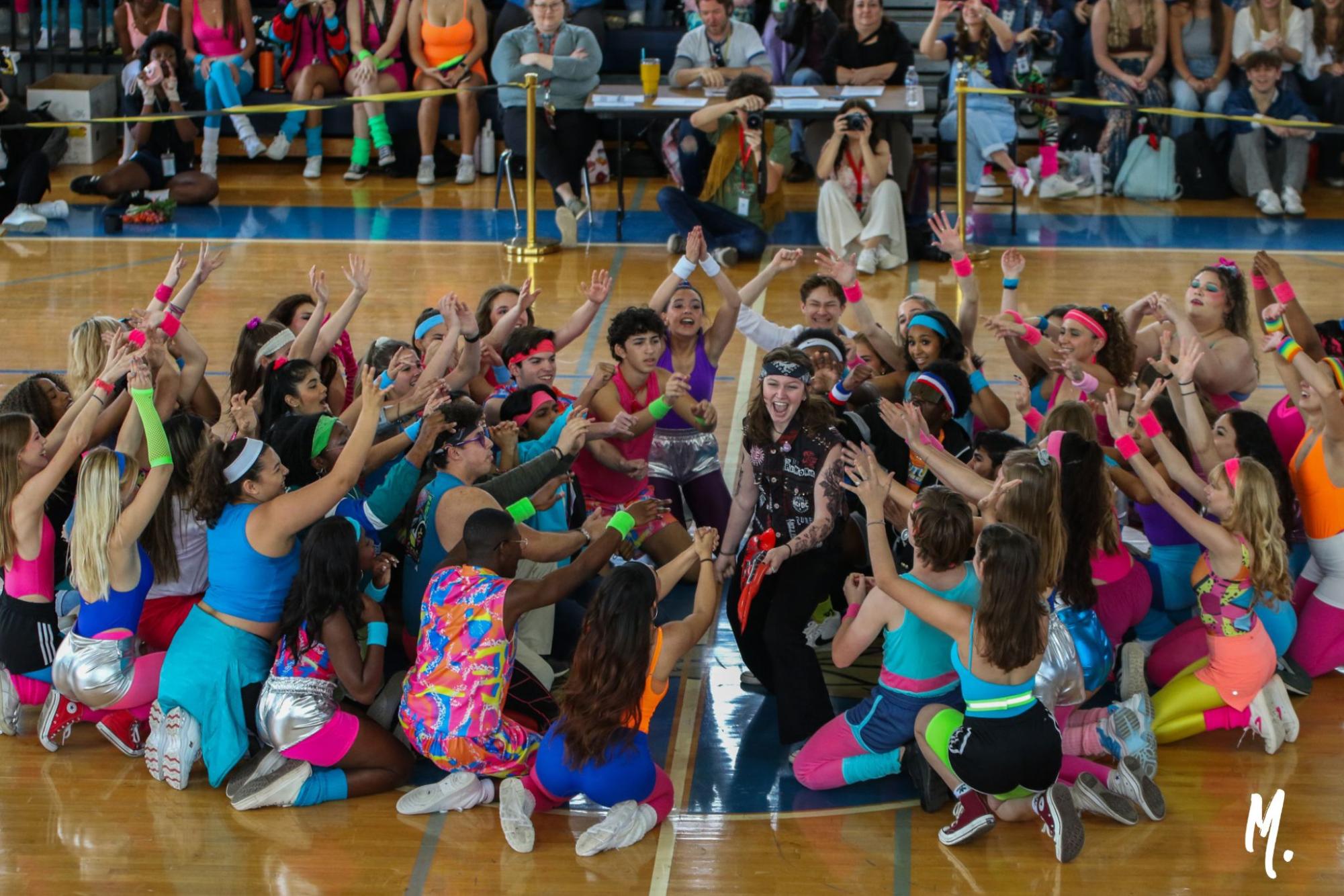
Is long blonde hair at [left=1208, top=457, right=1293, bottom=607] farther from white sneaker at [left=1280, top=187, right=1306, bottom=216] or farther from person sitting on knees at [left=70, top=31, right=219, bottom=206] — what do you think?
person sitting on knees at [left=70, top=31, right=219, bottom=206]

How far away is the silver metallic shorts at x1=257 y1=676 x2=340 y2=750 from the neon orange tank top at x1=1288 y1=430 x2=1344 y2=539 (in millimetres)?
3784

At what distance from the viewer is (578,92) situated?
13.0 metres

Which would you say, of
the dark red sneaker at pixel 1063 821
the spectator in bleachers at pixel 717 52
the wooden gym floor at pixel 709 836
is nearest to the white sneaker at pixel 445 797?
the wooden gym floor at pixel 709 836

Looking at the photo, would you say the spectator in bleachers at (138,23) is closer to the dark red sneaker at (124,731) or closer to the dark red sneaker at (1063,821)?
the dark red sneaker at (124,731)

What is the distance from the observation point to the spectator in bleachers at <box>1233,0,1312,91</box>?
1371 centimetres

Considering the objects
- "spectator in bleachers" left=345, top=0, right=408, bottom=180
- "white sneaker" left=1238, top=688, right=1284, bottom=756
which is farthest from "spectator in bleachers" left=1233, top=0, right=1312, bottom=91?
"white sneaker" left=1238, top=688, right=1284, bottom=756

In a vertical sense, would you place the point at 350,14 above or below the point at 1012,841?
above

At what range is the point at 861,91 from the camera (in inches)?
501

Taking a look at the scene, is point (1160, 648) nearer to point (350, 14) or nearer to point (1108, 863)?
point (1108, 863)

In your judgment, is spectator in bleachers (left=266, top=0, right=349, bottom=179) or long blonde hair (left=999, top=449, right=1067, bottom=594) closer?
long blonde hair (left=999, top=449, right=1067, bottom=594)

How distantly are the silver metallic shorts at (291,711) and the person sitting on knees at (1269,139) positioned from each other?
10.7m

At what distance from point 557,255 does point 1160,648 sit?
7273 mm

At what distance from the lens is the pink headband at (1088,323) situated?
7.10 m

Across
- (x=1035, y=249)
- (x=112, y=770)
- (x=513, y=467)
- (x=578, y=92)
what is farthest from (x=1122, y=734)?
(x=578, y=92)
